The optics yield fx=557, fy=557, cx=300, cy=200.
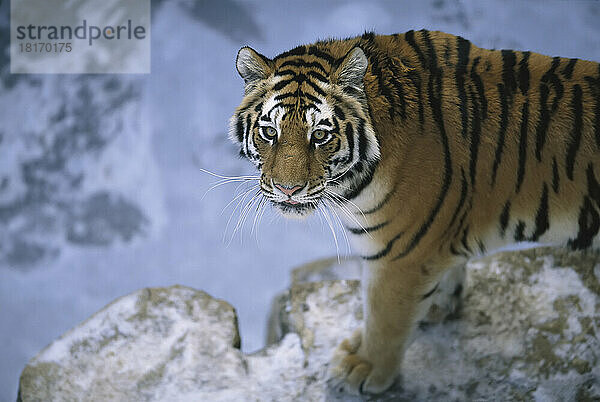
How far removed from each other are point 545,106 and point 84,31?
1.59 metres

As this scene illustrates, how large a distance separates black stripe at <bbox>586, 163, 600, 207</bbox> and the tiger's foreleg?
16.9 inches

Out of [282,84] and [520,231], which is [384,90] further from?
[520,231]

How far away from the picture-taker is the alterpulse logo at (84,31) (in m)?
2.02

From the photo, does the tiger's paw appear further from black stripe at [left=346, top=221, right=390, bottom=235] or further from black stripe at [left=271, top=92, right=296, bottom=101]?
black stripe at [left=271, top=92, right=296, bottom=101]

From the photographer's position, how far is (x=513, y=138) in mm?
1364

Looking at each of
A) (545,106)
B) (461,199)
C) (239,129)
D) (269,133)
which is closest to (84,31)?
(239,129)

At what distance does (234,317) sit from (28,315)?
1136 millimetres

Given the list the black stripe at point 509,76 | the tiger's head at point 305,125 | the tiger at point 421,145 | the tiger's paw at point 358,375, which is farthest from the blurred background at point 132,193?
the black stripe at point 509,76

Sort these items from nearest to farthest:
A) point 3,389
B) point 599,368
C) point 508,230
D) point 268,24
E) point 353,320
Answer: point 508,230 < point 599,368 < point 353,320 < point 268,24 < point 3,389

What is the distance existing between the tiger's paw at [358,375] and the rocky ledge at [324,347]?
3 cm

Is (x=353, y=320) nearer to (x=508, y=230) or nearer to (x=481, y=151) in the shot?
(x=508, y=230)

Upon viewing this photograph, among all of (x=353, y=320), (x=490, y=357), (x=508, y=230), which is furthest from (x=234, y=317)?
(x=508, y=230)

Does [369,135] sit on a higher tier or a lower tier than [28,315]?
higher

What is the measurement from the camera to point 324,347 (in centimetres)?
176
